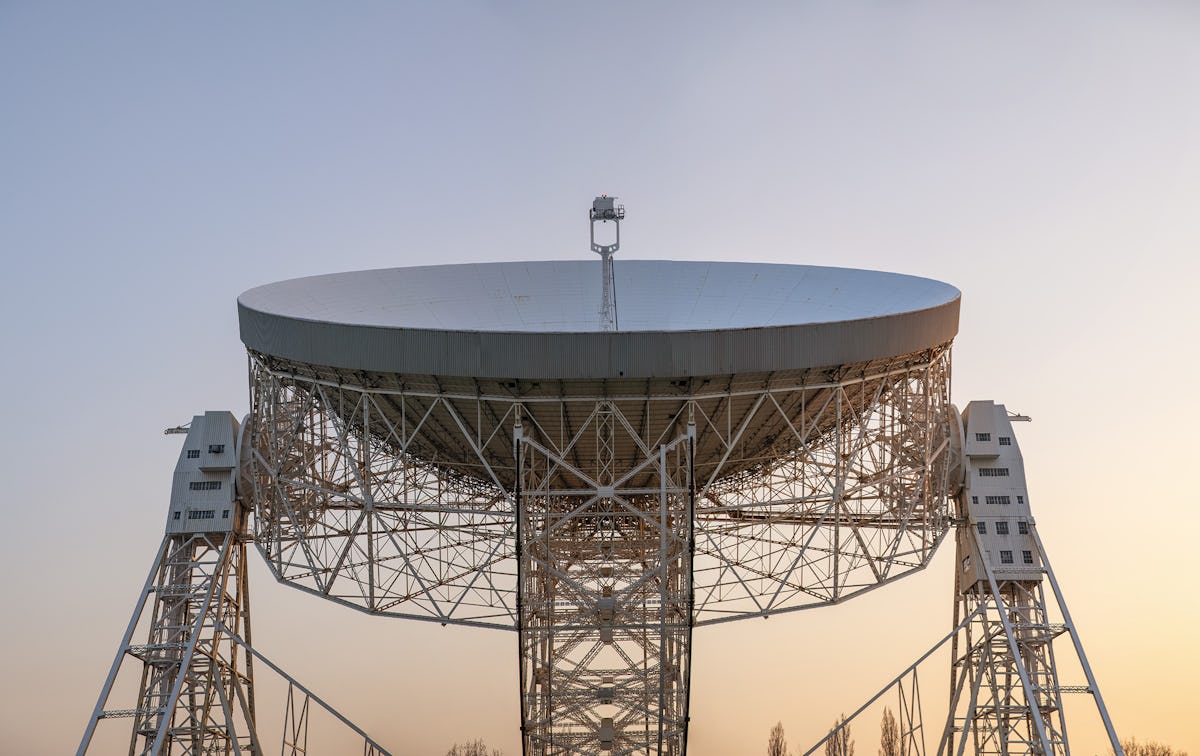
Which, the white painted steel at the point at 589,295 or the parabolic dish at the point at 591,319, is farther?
the white painted steel at the point at 589,295

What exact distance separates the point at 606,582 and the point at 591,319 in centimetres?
548

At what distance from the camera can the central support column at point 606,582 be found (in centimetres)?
3503

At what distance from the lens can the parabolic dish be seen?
3353 cm

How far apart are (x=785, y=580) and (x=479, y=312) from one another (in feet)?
32.1

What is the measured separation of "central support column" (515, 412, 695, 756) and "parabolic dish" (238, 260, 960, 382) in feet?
4.49

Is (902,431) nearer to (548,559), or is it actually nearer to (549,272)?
(548,559)

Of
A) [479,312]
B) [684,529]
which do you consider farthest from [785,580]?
[479,312]

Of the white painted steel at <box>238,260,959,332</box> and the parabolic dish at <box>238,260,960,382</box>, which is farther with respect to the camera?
the white painted steel at <box>238,260,959,332</box>

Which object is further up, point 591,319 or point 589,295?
point 589,295

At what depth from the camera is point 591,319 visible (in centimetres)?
4394

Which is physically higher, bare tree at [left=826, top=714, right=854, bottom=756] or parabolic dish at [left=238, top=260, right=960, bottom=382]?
parabolic dish at [left=238, top=260, right=960, bottom=382]

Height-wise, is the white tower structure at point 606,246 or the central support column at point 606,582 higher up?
the white tower structure at point 606,246

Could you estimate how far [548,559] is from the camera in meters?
35.4

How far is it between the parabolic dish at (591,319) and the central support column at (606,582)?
1.37m
